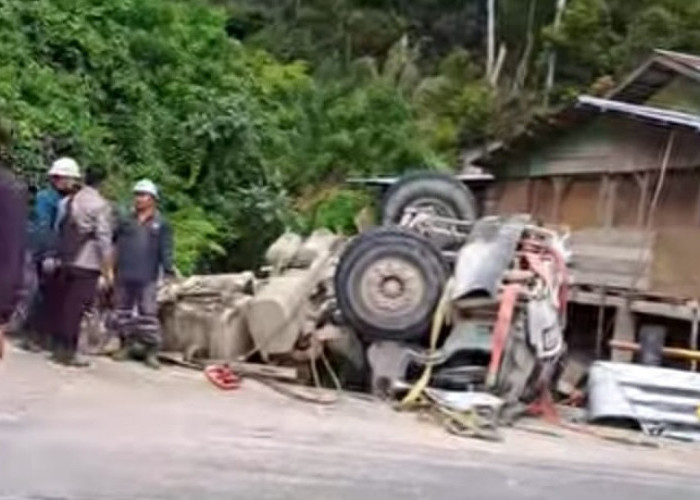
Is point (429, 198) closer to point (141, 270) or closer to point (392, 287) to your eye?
point (392, 287)

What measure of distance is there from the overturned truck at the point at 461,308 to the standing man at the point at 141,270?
1739 mm

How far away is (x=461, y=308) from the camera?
42.6 ft

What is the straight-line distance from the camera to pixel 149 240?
42.3 ft

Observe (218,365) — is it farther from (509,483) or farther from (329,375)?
(509,483)

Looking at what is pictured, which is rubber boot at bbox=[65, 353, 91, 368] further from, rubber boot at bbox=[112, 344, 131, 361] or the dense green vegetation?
the dense green vegetation

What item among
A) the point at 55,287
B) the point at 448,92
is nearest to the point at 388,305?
the point at 55,287

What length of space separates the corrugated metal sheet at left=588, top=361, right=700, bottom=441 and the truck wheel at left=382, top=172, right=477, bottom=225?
490 cm

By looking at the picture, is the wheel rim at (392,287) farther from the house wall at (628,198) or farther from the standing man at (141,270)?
the house wall at (628,198)

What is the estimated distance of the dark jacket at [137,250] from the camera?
507 inches

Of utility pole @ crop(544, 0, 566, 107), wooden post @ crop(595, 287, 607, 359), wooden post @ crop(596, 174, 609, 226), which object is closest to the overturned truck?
wooden post @ crop(595, 287, 607, 359)

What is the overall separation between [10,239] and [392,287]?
307 inches

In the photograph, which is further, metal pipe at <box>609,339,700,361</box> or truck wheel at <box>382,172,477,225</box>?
truck wheel at <box>382,172,477,225</box>

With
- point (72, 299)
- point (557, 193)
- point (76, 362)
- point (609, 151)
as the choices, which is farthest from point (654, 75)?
point (76, 362)

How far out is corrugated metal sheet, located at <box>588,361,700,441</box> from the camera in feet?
41.4
